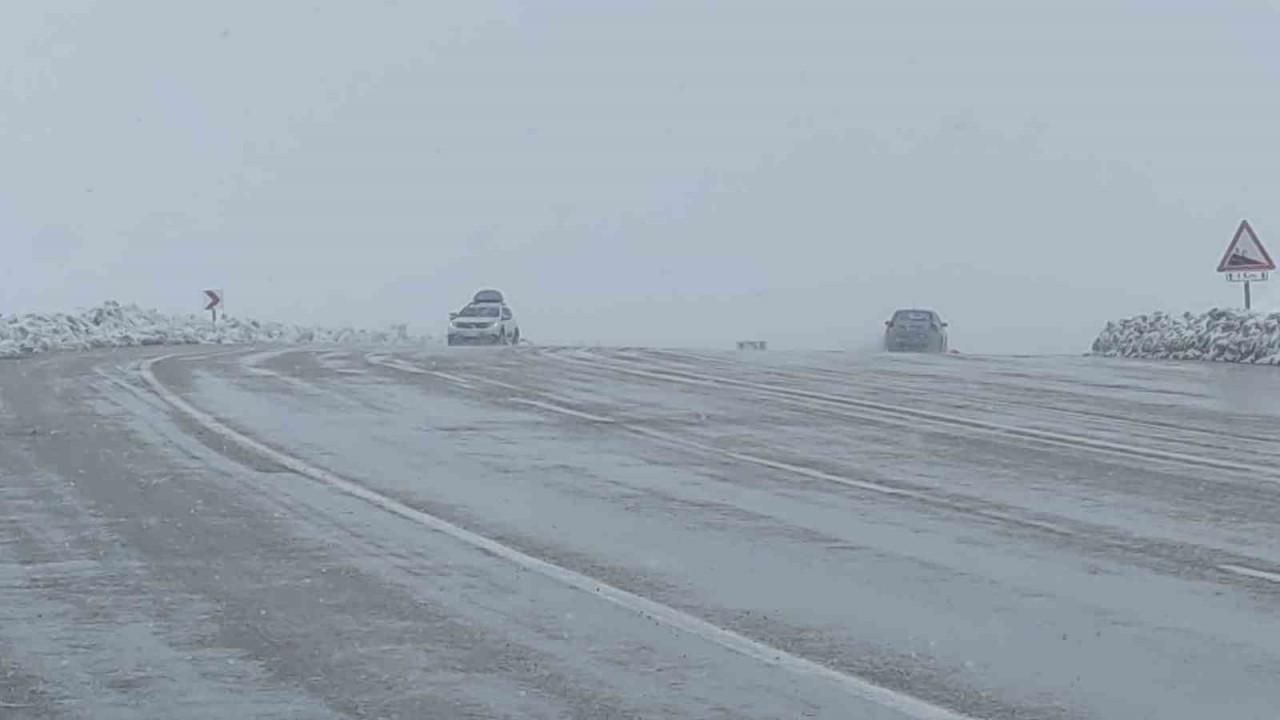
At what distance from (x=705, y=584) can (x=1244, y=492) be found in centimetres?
556

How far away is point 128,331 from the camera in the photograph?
42.6 m

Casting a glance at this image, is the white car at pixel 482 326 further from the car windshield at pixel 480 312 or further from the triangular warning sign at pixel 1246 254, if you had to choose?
the triangular warning sign at pixel 1246 254

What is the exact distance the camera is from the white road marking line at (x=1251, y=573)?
10.6 m

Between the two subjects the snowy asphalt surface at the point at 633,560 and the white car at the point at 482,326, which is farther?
the white car at the point at 482,326

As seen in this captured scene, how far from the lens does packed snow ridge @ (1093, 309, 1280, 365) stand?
106 ft

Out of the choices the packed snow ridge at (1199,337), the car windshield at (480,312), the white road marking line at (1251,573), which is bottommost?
the white road marking line at (1251,573)

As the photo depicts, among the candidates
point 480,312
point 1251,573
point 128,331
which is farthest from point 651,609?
point 480,312

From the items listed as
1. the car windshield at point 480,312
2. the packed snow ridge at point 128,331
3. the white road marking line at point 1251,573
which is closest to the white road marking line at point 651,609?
the white road marking line at point 1251,573

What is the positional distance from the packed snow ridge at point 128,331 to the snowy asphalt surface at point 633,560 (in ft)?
51.2

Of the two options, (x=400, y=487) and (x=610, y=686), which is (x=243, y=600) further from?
(x=400, y=487)

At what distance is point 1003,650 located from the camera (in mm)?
8820

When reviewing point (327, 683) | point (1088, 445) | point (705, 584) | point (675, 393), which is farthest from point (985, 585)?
point (675, 393)

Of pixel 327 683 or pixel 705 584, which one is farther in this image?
pixel 705 584

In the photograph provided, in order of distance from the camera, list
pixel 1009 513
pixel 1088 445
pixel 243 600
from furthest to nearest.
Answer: pixel 1088 445 → pixel 1009 513 → pixel 243 600
